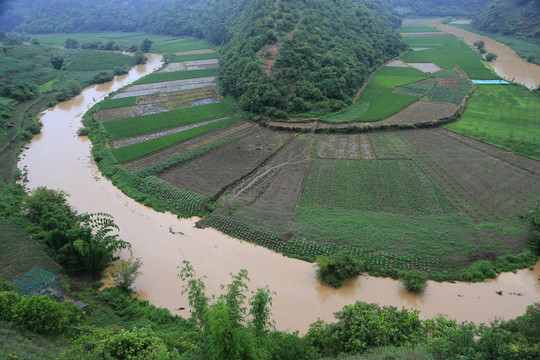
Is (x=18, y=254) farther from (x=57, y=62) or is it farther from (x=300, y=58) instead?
(x=57, y=62)

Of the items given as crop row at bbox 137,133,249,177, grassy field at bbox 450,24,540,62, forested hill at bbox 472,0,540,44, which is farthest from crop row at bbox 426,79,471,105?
forested hill at bbox 472,0,540,44

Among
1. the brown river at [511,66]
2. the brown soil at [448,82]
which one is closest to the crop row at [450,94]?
the brown soil at [448,82]

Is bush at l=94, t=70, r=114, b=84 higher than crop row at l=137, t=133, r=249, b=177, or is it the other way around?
bush at l=94, t=70, r=114, b=84

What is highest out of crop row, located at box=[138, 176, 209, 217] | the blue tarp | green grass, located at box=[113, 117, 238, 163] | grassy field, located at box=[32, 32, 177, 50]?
grassy field, located at box=[32, 32, 177, 50]

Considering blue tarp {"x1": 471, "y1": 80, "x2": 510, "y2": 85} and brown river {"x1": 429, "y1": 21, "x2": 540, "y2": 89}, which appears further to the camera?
brown river {"x1": 429, "y1": 21, "x2": 540, "y2": 89}

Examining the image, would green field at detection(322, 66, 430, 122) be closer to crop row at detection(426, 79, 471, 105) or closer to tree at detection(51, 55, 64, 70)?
crop row at detection(426, 79, 471, 105)

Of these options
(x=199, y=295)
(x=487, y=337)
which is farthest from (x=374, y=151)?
(x=199, y=295)

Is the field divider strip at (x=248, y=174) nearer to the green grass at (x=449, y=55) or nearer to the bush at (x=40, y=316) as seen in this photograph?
the bush at (x=40, y=316)

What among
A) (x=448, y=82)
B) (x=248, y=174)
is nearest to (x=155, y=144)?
(x=248, y=174)

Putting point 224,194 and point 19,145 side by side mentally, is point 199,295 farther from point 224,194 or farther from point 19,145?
point 19,145
